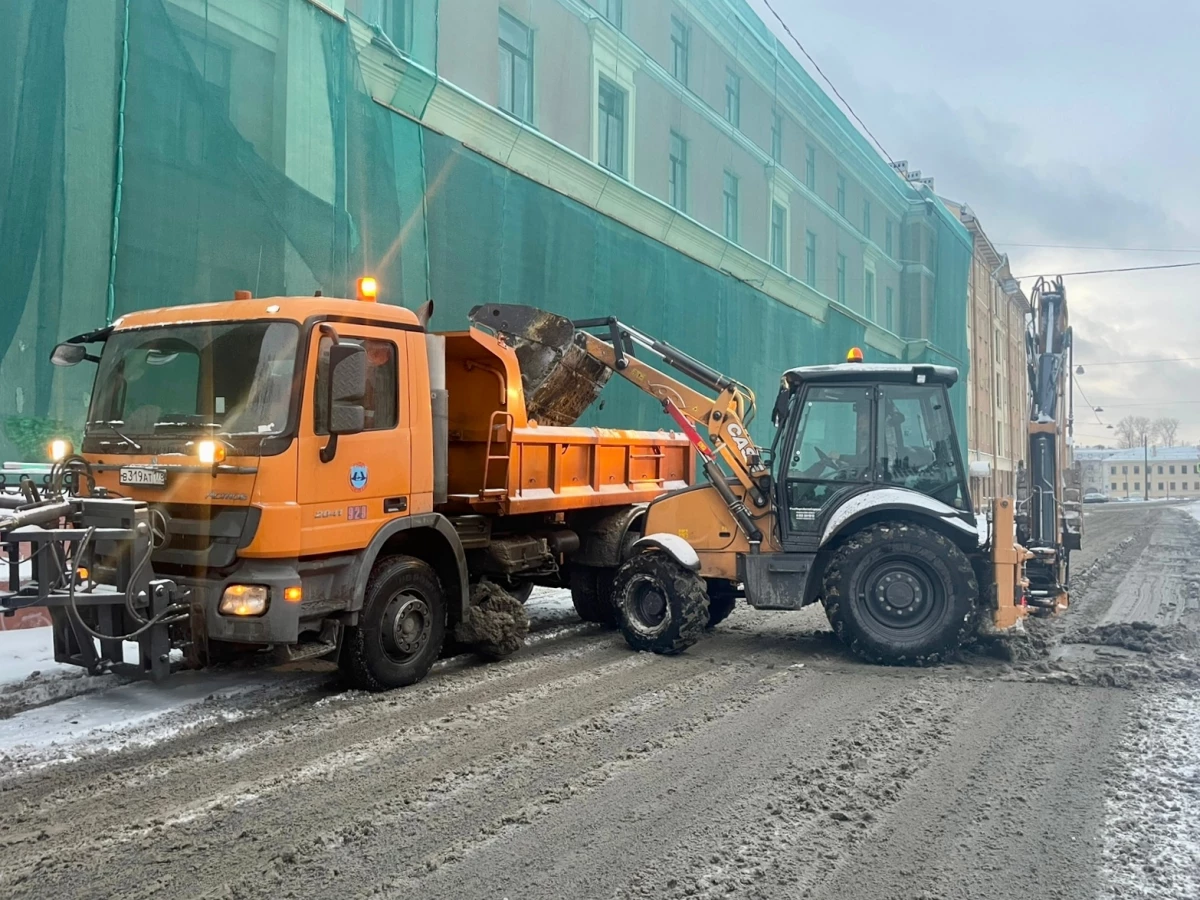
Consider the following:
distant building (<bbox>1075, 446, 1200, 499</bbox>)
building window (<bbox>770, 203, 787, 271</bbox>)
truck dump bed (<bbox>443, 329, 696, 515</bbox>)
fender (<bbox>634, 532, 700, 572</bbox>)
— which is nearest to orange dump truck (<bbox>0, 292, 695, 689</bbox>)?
truck dump bed (<bbox>443, 329, 696, 515</bbox>)

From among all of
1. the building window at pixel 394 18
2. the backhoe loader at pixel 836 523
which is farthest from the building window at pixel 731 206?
the backhoe loader at pixel 836 523

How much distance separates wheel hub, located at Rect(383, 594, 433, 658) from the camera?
21.8 ft

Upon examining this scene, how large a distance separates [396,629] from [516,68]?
37.7 ft

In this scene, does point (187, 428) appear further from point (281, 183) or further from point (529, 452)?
point (281, 183)

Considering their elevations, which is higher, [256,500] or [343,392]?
[343,392]

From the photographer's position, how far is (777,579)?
8156 mm

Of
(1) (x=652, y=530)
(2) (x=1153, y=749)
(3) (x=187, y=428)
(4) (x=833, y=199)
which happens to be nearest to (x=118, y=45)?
(3) (x=187, y=428)

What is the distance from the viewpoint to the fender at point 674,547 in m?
8.07

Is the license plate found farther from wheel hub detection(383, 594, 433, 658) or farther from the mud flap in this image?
the mud flap

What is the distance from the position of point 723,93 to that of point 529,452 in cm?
1796

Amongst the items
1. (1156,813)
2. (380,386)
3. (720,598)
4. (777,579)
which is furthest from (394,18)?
(1156,813)

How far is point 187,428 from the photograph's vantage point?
6.01 m

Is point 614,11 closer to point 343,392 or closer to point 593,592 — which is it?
point 593,592

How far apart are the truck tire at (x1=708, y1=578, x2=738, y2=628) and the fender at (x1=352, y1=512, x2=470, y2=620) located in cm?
259
